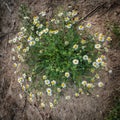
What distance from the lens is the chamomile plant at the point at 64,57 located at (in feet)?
7.34

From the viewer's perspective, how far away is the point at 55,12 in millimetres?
2844

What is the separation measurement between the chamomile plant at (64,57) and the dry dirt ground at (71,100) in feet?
0.36

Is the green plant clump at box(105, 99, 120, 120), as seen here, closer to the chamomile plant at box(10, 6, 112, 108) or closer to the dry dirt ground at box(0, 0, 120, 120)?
the dry dirt ground at box(0, 0, 120, 120)

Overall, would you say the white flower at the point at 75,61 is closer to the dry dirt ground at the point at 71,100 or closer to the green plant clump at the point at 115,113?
the dry dirt ground at the point at 71,100

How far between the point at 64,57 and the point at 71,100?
1.63 feet

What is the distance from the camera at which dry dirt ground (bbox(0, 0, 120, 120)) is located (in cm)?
233

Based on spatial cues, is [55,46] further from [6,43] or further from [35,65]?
[6,43]

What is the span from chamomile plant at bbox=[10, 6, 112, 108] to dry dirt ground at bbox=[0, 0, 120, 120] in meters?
0.11

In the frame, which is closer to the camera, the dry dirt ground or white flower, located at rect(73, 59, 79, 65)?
white flower, located at rect(73, 59, 79, 65)

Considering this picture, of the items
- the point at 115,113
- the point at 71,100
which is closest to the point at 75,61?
the point at 71,100

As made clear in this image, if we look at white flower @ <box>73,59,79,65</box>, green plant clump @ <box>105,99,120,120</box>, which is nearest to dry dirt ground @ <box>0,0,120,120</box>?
green plant clump @ <box>105,99,120,120</box>

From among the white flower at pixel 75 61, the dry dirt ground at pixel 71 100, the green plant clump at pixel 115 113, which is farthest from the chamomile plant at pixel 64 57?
the green plant clump at pixel 115 113

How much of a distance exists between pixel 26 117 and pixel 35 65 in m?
0.83

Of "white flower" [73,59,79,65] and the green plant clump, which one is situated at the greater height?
"white flower" [73,59,79,65]
